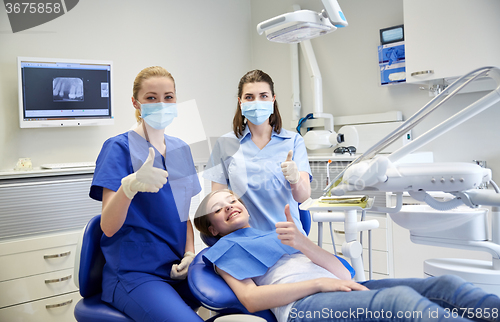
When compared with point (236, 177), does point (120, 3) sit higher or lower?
higher

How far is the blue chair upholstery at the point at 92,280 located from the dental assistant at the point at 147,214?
0.04m

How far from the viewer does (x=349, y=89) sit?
312cm

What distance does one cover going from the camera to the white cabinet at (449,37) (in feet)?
6.86

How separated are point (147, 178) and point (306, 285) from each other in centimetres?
52

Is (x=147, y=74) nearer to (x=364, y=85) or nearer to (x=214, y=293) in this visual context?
(x=214, y=293)

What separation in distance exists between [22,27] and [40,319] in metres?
1.82

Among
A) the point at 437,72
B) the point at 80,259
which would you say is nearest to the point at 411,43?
the point at 437,72

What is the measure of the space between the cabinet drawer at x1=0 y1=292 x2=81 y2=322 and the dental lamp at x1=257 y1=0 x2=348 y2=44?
186 centimetres

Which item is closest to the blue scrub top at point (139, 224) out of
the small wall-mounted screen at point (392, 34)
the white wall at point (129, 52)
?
the white wall at point (129, 52)

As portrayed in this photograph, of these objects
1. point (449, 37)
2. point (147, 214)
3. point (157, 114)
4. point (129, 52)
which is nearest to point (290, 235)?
point (147, 214)

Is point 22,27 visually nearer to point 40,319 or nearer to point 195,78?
point 195,78

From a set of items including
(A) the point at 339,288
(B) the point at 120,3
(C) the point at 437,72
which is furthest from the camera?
(B) the point at 120,3

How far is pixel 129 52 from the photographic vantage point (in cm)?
312

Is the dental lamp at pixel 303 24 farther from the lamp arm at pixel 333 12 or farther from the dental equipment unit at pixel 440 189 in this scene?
the dental equipment unit at pixel 440 189
